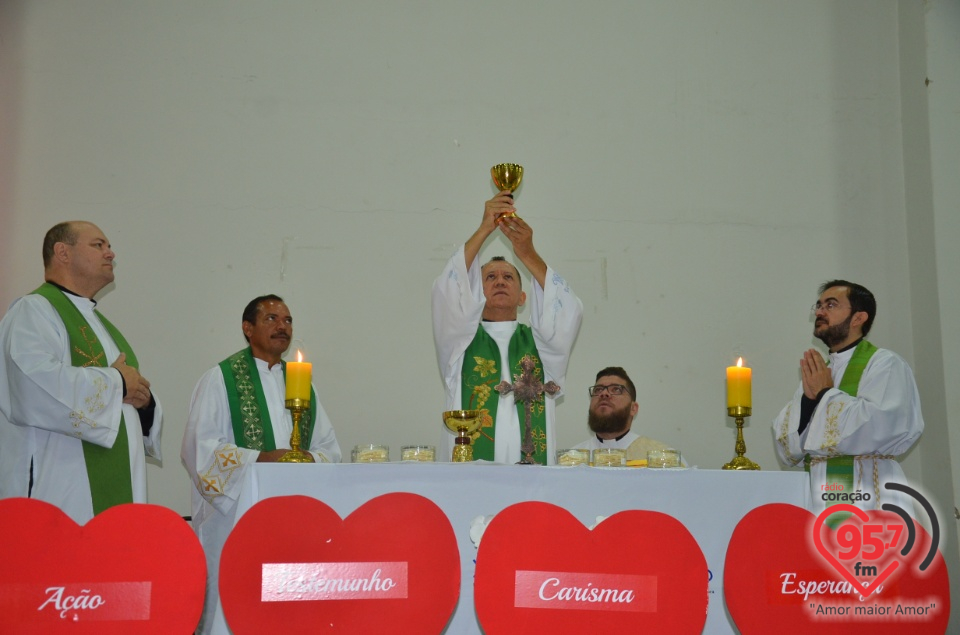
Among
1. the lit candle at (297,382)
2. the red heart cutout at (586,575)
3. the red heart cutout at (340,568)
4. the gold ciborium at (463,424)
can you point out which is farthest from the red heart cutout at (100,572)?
the gold ciborium at (463,424)

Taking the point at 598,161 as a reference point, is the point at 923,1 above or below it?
above

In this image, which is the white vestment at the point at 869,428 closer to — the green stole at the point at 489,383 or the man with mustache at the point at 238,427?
the green stole at the point at 489,383

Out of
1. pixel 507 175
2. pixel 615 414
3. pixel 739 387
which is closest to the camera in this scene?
pixel 739 387

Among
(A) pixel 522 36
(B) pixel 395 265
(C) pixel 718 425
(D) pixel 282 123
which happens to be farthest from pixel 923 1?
(D) pixel 282 123

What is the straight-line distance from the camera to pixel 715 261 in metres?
6.48

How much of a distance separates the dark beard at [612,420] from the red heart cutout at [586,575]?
2752 mm

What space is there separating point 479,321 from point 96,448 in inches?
74.1

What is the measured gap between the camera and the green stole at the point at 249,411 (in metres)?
5.08

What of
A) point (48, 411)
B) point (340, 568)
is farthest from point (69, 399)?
point (340, 568)

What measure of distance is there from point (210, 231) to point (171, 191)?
1.18 feet

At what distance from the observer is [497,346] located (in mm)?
4852

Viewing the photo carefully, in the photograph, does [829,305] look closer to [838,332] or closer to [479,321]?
[838,332]

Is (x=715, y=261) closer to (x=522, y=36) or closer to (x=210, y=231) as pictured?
(x=522, y=36)

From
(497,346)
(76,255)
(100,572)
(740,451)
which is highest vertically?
(76,255)
